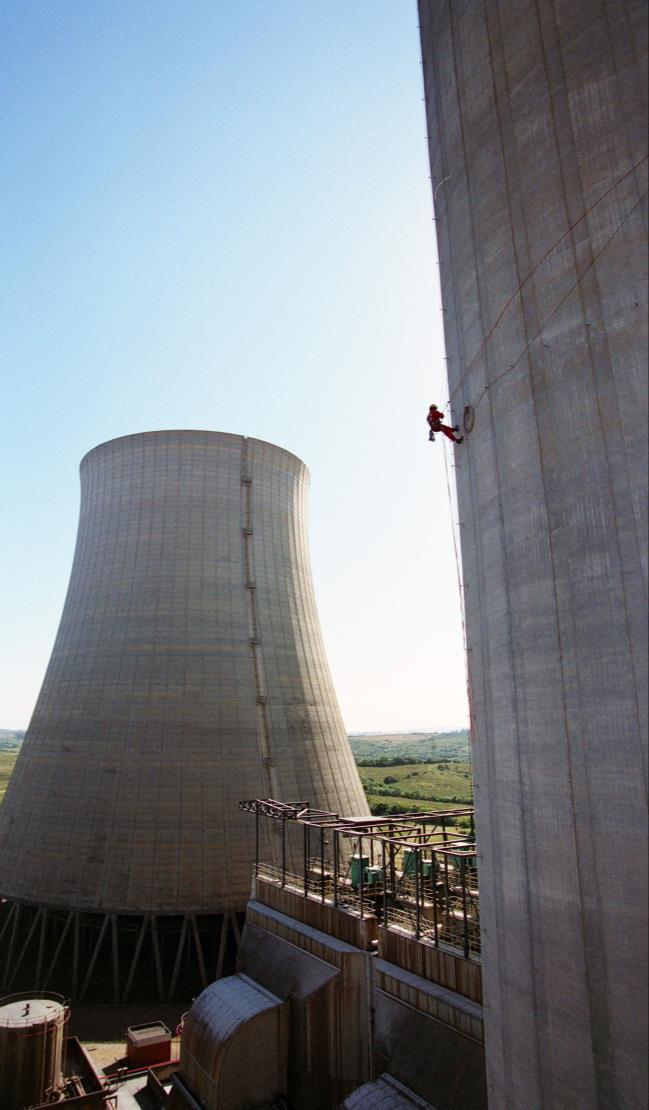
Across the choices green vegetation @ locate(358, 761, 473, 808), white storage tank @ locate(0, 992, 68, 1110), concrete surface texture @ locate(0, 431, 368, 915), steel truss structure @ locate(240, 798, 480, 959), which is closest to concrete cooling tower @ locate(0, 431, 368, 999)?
concrete surface texture @ locate(0, 431, 368, 915)

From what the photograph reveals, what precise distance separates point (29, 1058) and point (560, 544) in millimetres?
14713

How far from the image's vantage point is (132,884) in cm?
1750

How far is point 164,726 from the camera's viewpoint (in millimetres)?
19281

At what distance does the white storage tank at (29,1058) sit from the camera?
12.9 meters

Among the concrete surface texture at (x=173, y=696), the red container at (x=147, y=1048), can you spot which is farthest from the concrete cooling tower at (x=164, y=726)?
the red container at (x=147, y=1048)

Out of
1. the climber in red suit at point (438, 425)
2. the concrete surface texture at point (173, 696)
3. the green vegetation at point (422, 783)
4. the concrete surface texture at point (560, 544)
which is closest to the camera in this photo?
the concrete surface texture at point (560, 544)

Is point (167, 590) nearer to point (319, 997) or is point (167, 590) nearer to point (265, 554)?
point (265, 554)

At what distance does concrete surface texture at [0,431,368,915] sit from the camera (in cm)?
1803

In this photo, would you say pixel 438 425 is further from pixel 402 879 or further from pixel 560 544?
pixel 402 879

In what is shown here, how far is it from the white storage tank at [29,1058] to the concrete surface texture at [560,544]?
10.7 meters

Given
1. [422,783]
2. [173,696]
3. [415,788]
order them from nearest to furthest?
[173,696]
[415,788]
[422,783]

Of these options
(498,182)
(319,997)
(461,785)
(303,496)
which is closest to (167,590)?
(303,496)

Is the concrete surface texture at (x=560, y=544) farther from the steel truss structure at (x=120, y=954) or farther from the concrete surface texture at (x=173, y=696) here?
the steel truss structure at (x=120, y=954)

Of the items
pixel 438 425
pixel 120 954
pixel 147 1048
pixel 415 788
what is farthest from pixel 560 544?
pixel 415 788
